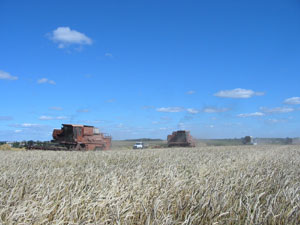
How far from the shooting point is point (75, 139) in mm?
24188

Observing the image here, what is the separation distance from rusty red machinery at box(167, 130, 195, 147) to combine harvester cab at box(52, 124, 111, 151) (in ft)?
36.6

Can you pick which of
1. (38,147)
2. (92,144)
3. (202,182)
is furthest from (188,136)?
(202,182)

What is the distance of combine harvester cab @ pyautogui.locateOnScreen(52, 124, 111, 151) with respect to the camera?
2428cm

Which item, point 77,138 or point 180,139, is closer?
point 77,138

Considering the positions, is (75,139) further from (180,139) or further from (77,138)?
(180,139)

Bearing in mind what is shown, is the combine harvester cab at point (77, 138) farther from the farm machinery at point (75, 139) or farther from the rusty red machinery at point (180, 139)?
the rusty red machinery at point (180, 139)

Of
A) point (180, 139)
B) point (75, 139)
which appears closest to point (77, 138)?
point (75, 139)

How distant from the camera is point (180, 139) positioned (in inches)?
1393

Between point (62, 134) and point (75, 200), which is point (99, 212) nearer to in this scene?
point (75, 200)

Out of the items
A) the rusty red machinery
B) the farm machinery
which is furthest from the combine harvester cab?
the rusty red machinery

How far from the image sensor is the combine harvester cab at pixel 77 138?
24281 mm

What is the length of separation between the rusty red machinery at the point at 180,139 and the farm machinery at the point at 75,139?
11.2 m

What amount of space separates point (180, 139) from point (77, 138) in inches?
581

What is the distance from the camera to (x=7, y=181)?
194 inches
